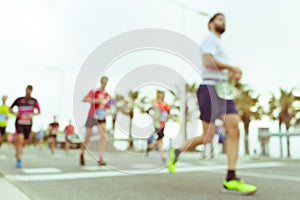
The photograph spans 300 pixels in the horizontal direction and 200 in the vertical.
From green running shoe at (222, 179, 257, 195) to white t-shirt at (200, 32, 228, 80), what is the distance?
3.55 ft

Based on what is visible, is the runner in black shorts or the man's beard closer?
the man's beard

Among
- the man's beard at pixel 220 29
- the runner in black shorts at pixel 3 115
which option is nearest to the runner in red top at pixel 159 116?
the man's beard at pixel 220 29

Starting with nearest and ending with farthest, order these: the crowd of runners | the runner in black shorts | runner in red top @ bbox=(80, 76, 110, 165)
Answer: runner in red top @ bbox=(80, 76, 110, 165) < the crowd of runners < the runner in black shorts

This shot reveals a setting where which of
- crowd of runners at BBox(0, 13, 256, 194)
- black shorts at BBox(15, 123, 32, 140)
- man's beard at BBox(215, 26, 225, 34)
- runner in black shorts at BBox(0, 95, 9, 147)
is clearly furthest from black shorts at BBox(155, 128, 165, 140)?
runner in black shorts at BBox(0, 95, 9, 147)

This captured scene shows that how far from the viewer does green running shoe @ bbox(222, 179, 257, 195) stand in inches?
126

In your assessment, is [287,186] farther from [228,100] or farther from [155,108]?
[155,108]

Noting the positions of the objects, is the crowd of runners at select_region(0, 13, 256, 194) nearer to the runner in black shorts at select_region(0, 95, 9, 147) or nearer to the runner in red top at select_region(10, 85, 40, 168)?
the runner in red top at select_region(10, 85, 40, 168)

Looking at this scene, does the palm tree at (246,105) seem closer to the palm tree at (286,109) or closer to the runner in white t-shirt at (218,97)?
the palm tree at (286,109)

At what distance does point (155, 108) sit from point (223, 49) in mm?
1265

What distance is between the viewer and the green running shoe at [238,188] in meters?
3.19

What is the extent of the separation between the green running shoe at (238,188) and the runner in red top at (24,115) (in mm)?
3749

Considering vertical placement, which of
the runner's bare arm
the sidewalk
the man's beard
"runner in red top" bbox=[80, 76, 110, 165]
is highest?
the man's beard

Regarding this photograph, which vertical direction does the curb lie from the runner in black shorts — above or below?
below

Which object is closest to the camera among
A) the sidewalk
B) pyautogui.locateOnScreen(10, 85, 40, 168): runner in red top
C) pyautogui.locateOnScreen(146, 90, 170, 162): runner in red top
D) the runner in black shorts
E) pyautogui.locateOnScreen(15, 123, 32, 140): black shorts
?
pyautogui.locateOnScreen(146, 90, 170, 162): runner in red top
